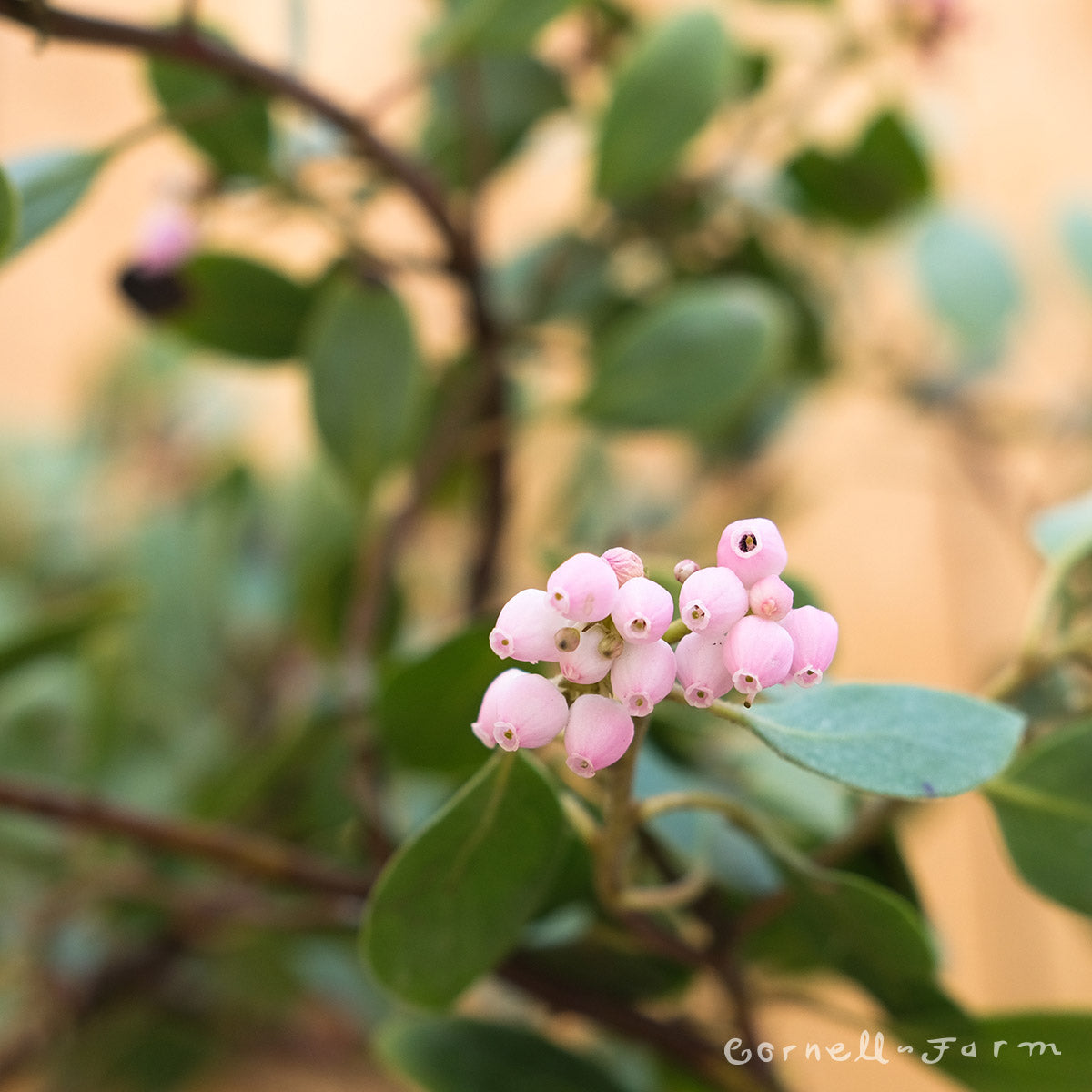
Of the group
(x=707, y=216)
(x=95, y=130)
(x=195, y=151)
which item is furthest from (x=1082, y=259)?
(x=95, y=130)

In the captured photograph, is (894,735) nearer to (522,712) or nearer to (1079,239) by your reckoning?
(522,712)

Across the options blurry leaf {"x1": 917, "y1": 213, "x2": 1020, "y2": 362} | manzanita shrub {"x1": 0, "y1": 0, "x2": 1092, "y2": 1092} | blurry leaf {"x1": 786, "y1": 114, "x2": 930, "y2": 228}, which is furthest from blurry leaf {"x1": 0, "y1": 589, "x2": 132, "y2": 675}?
blurry leaf {"x1": 917, "y1": 213, "x2": 1020, "y2": 362}

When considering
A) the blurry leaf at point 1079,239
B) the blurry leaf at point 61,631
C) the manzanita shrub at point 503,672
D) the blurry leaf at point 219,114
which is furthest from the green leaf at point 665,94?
the blurry leaf at point 1079,239

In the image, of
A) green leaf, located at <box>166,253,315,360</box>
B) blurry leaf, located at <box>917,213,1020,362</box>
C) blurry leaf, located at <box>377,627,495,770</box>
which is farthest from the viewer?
blurry leaf, located at <box>917,213,1020,362</box>

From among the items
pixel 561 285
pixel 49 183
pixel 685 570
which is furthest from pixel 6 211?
pixel 561 285

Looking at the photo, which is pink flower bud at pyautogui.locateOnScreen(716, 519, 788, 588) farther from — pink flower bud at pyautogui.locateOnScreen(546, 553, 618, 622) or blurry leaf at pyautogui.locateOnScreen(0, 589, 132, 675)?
blurry leaf at pyautogui.locateOnScreen(0, 589, 132, 675)

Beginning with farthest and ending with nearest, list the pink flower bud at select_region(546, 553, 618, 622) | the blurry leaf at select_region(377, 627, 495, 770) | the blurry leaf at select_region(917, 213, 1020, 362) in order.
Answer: the blurry leaf at select_region(917, 213, 1020, 362) < the blurry leaf at select_region(377, 627, 495, 770) < the pink flower bud at select_region(546, 553, 618, 622)
